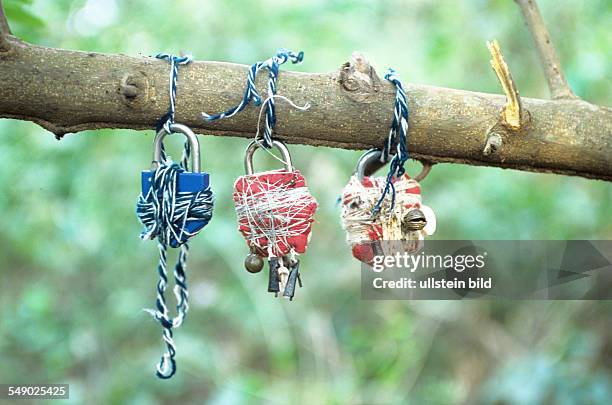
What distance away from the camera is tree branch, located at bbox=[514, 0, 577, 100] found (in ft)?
3.30

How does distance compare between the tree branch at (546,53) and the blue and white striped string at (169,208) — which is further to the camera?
the tree branch at (546,53)

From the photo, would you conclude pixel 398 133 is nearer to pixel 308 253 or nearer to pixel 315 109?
pixel 315 109

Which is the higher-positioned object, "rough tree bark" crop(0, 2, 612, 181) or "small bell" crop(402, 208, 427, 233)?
"rough tree bark" crop(0, 2, 612, 181)

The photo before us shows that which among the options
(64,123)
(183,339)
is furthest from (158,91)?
(183,339)

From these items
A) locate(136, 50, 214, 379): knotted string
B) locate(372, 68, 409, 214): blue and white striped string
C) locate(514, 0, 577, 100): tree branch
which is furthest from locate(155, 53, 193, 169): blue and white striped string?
locate(514, 0, 577, 100): tree branch

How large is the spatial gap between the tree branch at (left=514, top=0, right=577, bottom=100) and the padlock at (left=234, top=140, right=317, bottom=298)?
378mm

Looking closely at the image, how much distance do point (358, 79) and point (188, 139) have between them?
208 millimetres

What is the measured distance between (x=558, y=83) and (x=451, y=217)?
4.58ft

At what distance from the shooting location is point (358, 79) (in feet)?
2.88

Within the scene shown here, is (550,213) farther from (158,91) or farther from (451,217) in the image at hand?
(158,91)

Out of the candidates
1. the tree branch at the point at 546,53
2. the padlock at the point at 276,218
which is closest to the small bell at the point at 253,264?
the padlock at the point at 276,218

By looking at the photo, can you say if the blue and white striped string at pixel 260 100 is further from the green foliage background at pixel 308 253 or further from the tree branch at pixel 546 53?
the green foliage background at pixel 308 253

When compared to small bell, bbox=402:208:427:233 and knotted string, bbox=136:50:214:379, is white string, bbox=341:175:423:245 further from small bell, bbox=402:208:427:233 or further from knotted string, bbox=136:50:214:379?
knotted string, bbox=136:50:214:379

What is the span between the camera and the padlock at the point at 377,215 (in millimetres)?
940
